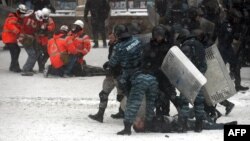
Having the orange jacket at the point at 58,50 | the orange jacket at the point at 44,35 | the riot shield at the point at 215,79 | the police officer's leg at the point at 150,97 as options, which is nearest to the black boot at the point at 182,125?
the police officer's leg at the point at 150,97

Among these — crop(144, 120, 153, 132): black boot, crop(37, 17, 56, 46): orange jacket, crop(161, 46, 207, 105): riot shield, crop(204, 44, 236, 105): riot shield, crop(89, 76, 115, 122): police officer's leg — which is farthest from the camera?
crop(37, 17, 56, 46): orange jacket

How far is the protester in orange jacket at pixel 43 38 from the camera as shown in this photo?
17219mm

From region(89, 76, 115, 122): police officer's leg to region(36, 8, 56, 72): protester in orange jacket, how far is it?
616 cm

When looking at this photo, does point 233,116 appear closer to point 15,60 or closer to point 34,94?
point 34,94

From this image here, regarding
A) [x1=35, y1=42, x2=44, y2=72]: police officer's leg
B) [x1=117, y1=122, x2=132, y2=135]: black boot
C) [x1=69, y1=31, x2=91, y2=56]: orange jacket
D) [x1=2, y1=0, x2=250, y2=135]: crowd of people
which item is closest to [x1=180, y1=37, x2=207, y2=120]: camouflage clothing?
[x1=2, y1=0, x2=250, y2=135]: crowd of people

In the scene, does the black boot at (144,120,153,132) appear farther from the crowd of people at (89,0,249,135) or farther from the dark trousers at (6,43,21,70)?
the dark trousers at (6,43,21,70)

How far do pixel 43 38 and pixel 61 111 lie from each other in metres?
5.29

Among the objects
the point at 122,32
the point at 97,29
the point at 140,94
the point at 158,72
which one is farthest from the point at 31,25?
the point at 140,94

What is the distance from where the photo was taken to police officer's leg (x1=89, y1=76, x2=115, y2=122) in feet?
37.0

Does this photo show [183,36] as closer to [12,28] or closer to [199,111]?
[199,111]

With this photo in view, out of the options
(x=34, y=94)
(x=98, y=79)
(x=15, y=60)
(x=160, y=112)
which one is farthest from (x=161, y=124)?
(x=15, y=60)

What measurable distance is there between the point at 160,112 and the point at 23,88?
16.6ft

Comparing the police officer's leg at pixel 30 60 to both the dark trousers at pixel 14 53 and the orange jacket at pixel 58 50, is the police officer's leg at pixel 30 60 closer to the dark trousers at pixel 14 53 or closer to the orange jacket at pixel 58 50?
the dark trousers at pixel 14 53

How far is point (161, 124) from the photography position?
34.3ft
